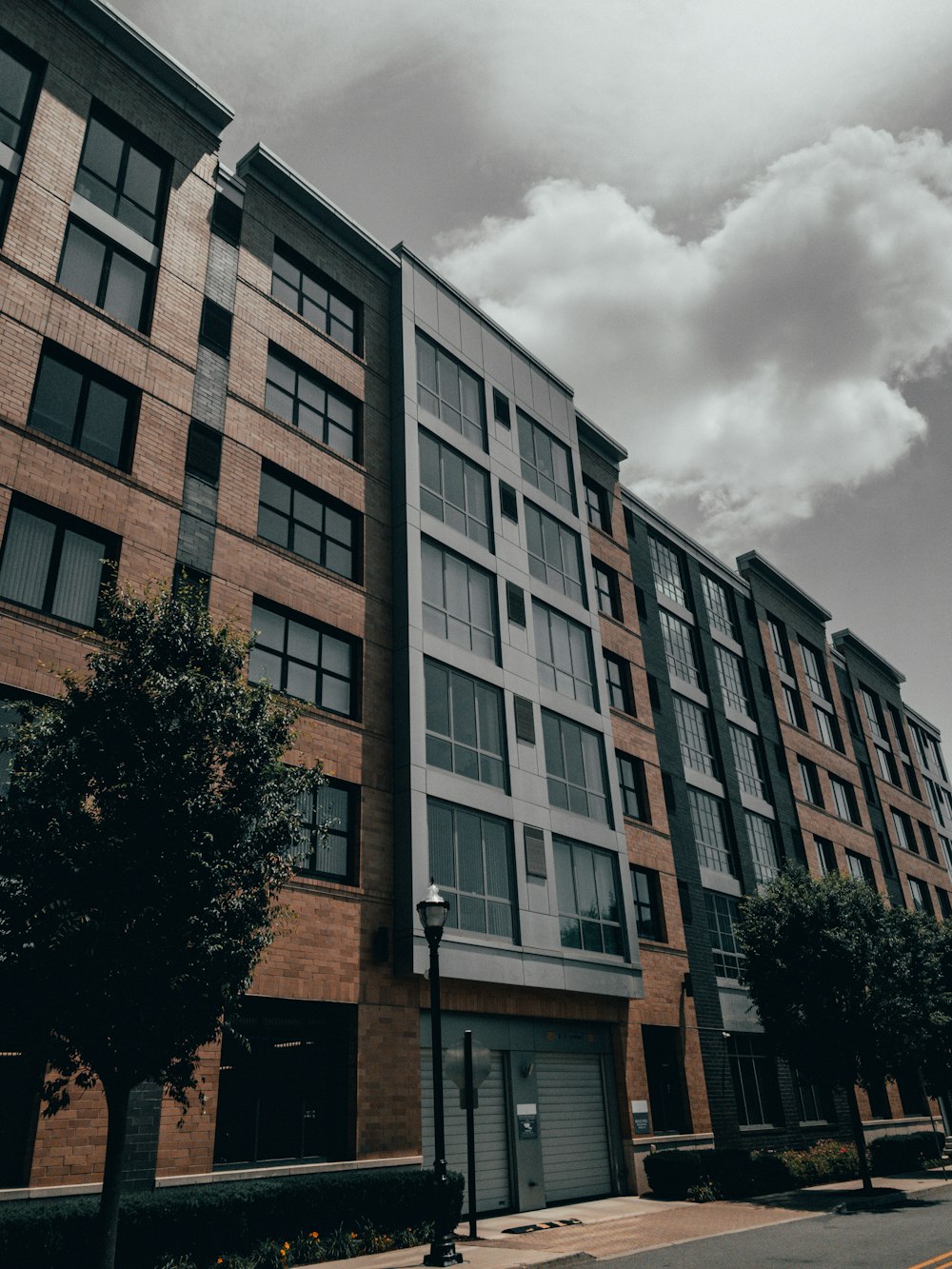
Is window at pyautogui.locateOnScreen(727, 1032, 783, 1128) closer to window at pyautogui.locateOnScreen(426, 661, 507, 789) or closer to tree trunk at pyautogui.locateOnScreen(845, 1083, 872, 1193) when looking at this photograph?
tree trunk at pyautogui.locateOnScreen(845, 1083, 872, 1193)

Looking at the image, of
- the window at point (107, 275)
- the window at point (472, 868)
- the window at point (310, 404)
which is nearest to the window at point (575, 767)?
the window at point (472, 868)

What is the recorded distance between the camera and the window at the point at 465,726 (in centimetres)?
2173

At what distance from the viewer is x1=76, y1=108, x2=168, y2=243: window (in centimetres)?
2009

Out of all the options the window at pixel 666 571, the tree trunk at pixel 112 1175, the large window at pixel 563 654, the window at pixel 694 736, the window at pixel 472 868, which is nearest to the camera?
the tree trunk at pixel 112 1175

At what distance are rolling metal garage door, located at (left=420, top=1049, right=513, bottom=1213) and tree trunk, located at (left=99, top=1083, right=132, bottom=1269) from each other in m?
9.20

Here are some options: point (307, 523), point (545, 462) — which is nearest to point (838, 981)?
point (545, 462)

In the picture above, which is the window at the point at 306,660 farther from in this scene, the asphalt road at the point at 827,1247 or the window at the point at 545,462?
the asphalt road at the point at 827,1247

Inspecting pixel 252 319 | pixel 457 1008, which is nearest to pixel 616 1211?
pixel 457 1008

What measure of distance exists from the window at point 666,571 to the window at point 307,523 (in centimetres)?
1613

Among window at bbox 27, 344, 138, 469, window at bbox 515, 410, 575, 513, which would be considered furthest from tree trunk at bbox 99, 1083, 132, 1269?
window at bbox 515, 410, 575, 513

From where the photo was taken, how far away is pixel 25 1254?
35.7 ft

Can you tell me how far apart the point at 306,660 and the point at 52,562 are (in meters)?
5.69

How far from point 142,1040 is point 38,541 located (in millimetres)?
9421

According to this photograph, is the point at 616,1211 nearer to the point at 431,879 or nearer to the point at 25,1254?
the point at 431,879
